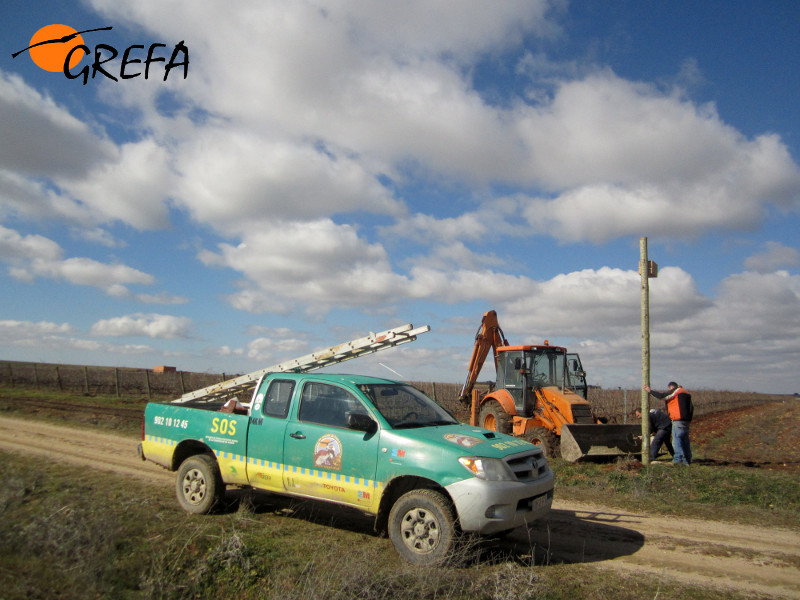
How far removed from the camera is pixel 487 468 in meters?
5.25

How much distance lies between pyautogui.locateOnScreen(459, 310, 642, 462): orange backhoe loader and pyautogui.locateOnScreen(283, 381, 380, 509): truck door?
700 cm

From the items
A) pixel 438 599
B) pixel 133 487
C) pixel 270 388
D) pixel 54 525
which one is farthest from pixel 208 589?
pixel 133 487

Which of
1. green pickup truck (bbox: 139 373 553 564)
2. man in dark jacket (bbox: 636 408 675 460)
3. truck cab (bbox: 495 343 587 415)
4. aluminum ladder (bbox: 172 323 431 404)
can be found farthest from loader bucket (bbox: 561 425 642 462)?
green pickup truck (bbox: 139 373 553 564)

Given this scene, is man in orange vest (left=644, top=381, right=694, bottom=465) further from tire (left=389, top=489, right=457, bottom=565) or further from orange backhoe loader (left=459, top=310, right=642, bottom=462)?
tire (left=389, top=489, right=457, bottom=565)

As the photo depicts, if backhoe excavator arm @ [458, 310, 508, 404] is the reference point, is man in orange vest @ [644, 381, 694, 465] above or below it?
below

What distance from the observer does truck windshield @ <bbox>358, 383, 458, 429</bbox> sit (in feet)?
20.1

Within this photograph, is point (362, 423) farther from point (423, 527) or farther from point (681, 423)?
point (681, 423)

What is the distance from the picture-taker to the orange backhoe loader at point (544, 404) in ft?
38.7

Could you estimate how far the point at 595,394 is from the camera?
103 feet

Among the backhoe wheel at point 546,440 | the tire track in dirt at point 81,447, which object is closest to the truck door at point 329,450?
the tire track in dirt at point 81,447

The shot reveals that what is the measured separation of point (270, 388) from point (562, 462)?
7.47 meters

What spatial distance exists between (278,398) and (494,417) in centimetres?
834

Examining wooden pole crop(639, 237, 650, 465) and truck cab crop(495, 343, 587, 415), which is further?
truck cab crop(495, 343, 587, 415)

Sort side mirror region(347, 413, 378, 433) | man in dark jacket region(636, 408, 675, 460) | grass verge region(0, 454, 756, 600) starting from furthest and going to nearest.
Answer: man in dark jacket region(636, 408, 675, 460) < side mirror region(347, 413, 378, 433) < grass verge region(0, 454, 756, 600)
